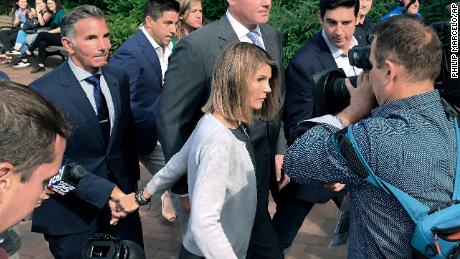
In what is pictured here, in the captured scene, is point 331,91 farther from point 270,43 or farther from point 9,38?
point 9,38

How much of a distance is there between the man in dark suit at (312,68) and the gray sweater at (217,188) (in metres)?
1.02

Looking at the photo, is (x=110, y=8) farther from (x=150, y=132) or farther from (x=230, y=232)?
(x=230, y=232)

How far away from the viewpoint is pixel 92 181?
2.87 m

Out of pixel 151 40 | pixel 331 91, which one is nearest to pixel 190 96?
pixel 331 91

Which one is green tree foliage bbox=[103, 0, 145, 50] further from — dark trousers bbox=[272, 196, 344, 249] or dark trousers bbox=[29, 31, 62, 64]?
dark trousers bbox=[272, 196, 344, 249]

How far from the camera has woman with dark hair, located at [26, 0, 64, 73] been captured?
10.9 metres

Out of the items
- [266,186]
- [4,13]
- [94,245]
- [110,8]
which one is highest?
[94,245]

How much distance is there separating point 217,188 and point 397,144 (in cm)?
82

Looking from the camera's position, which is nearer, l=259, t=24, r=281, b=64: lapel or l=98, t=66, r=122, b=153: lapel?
l=98, t=66, r=122, b=153: lapel

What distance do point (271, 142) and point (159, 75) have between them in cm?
140

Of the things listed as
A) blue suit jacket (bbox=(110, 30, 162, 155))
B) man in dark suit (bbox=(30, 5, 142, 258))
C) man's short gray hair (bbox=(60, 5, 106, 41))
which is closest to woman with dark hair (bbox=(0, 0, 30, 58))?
blue suit jacket (bbox=(110, 30, 162, 155))

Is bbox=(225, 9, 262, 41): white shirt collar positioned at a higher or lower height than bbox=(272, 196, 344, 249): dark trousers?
higher

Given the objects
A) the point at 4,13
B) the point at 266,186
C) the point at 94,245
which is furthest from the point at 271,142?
the point at 4,13

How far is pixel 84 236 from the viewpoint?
9.86 ft
